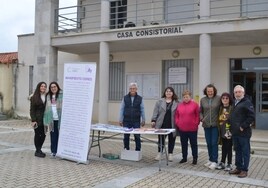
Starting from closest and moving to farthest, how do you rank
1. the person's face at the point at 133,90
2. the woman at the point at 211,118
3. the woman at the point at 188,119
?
the woman at the point at 211,118 → the woman at the point at 188,119 → the person's face at the point at 133,90

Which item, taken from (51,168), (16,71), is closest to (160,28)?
(51,168)

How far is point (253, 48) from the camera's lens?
45.5ft

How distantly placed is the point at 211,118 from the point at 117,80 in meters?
9.79

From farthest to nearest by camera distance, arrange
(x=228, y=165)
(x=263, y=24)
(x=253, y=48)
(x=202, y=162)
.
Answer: (x=253, y=48)
(x=263, y=24)
(x=202, y=162)
(x=228, y=165)

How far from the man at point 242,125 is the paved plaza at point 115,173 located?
0.42m

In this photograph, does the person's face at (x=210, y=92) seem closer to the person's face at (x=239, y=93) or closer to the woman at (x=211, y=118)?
the woman at (x=211, y=118)

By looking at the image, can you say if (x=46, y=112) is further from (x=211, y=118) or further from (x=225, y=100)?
(x=225, y=100)

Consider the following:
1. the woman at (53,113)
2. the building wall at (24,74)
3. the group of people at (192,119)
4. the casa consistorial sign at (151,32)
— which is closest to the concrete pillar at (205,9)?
the casa consistorial sign at (151,32)

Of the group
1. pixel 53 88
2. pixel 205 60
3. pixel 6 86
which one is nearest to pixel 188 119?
pixel 53 88

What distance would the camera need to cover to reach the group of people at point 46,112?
8734 millimetres

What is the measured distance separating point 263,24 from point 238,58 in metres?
3.20

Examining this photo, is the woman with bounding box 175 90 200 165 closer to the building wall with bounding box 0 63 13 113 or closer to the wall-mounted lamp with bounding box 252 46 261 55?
the wall-mounted lamp with bounding box 252 46 261 55

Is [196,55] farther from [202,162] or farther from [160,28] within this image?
[202,162]

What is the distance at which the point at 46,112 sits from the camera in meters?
8.72
